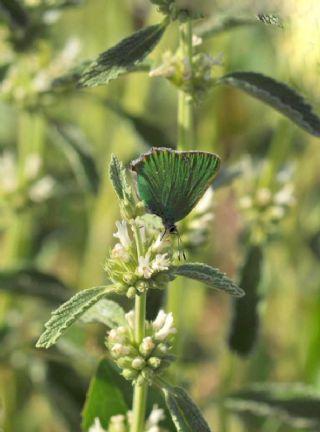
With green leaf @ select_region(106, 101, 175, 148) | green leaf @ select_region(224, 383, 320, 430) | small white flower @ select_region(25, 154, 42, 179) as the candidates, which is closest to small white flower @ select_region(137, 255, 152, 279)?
green leaf @ select_region(224, 383, 320, 430)

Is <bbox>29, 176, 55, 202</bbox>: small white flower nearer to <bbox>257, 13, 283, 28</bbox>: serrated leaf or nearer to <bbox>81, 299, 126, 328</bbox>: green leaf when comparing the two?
<bbox>81, 299, 126, 328</bbox>: green leaf

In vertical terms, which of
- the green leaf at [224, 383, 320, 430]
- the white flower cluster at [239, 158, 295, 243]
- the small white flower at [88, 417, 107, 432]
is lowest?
the small white flower at [88, 417, 107, 432]

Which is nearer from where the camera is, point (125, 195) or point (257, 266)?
point (125, 195)

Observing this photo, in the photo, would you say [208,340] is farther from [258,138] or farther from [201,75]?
[201,75]

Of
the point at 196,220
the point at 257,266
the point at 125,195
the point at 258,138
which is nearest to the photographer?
the point at 125,195

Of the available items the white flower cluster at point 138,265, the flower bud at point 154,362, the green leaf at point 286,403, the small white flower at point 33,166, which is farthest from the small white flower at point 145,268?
the small white flower at point 33,166

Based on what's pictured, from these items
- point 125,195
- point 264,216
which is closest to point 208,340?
point 264,216

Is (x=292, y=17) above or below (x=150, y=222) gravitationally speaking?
above
